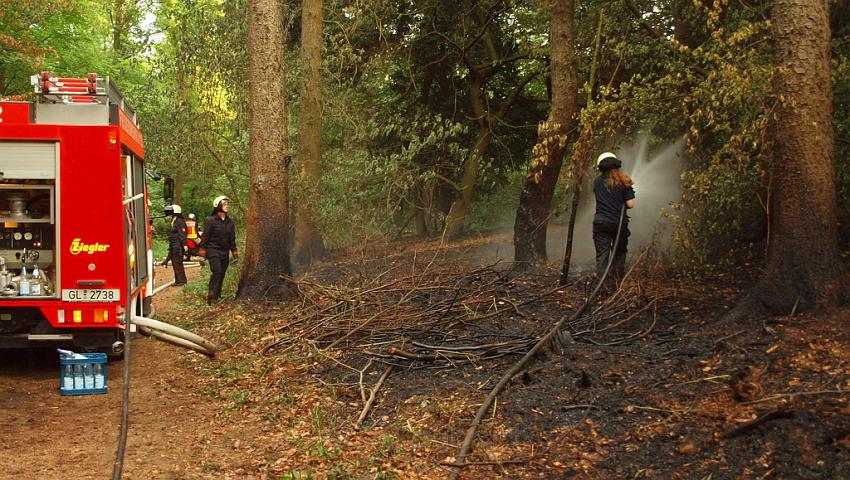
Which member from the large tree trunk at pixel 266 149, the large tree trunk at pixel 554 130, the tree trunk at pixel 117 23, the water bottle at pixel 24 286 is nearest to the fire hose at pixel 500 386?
the large tree trunk at pixel 554 130

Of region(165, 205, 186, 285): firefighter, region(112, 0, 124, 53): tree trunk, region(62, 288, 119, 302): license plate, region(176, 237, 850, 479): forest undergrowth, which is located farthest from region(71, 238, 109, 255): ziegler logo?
region(112, 0, 124, 53): tree trunk

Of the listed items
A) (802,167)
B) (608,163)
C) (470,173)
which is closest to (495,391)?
(802,167)

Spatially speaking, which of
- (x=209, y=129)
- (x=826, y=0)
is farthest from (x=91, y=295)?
(x=209, y=129)

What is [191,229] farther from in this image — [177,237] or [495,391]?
[495,391]

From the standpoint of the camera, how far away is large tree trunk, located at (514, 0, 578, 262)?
14633 mm

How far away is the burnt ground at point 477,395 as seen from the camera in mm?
5742

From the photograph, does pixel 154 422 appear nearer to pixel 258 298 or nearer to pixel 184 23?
pixel 258 298

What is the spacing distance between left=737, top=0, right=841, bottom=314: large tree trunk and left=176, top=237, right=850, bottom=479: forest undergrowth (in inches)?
15.0

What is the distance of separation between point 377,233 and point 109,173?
1194 centimetres

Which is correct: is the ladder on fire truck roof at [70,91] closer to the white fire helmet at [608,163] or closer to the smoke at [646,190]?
the white fire helmet at [608,163]

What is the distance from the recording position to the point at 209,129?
60.2 feet

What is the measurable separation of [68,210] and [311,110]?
10.6 meters

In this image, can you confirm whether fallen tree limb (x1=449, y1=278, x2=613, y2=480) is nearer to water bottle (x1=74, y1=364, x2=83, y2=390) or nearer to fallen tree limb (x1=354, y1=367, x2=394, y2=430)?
fallen tree limb (x1=354, y1=367, x2=394, y2=430)

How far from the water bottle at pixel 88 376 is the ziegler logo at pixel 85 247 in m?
1.25
